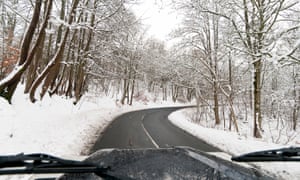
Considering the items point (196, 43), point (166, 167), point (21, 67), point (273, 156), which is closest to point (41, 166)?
point (166, 167)

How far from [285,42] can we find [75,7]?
389 inches

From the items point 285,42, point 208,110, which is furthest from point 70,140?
point 208,110

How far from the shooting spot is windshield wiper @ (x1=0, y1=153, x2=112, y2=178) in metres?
1.56

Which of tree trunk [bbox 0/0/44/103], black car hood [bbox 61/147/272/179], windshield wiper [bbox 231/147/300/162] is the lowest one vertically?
windshield wiper [bbox 231/147/300/162]

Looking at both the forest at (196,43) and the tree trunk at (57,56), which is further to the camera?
the tree trunk at (57,56)

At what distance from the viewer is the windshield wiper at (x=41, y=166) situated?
61.2 inches

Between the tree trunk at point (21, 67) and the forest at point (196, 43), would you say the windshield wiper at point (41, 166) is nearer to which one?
the forest at point (196, 43)

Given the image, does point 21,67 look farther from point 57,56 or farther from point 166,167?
point 166,167

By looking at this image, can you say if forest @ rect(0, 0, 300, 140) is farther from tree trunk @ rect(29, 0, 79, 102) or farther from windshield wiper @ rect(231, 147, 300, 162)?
windshield wiper @ rect(231, 147, 300, 162)

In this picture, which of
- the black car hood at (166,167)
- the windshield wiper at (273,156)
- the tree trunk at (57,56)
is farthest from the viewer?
the tree trunk at (57,56)

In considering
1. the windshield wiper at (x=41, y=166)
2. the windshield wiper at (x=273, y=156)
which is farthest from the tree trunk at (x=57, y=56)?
the windshield wiper at (x=273, y=156)

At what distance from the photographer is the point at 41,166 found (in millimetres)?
1604

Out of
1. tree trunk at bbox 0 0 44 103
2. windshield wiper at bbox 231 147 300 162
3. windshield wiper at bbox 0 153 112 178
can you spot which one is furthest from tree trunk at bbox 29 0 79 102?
windshield wiper at bbox 231 147 300 162

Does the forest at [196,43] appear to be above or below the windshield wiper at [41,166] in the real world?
above
